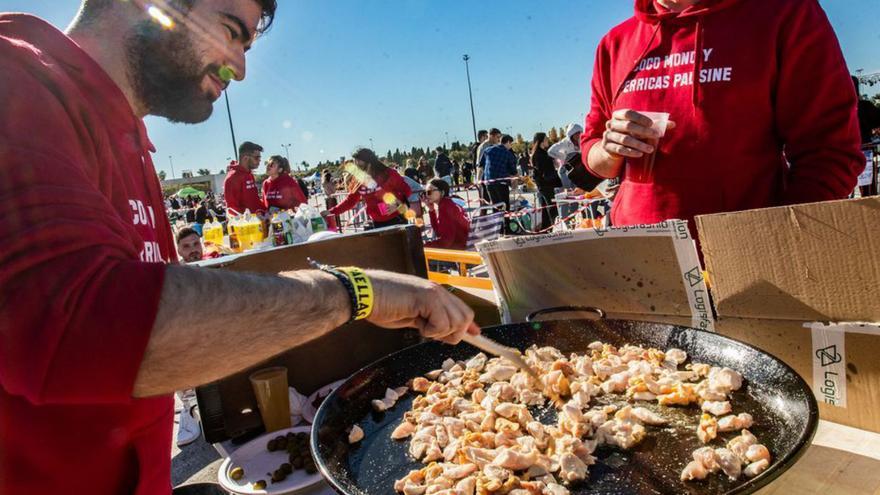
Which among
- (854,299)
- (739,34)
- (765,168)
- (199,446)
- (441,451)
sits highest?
(739,34)

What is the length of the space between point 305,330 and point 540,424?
81 centimetres

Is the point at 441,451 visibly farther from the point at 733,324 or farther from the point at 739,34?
the point at 739,34

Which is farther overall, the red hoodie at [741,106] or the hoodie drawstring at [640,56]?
the hoodie drawstring at [640,56]

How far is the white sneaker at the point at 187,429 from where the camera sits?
2.67 meters

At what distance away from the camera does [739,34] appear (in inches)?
67.1

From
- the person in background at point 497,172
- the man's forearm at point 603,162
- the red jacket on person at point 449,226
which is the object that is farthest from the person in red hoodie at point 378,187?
the man's forearm at point 603,162

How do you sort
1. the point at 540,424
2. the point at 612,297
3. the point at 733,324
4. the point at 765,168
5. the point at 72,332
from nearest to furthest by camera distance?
the point at 72,332 → the point at 540,424 → the point at 733,324 → the point at 765,168 → the point at 612,297

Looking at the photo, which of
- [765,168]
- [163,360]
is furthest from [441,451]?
[765,168]

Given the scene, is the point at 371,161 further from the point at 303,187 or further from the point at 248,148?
the point at 303,187

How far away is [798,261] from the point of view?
4.64ft

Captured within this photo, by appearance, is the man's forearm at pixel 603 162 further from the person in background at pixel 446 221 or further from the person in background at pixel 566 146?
the person in background at pixel 566 146

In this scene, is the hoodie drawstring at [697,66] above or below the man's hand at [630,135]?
above

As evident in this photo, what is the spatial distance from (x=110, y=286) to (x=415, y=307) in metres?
0.62

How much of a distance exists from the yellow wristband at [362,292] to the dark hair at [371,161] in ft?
20.9
